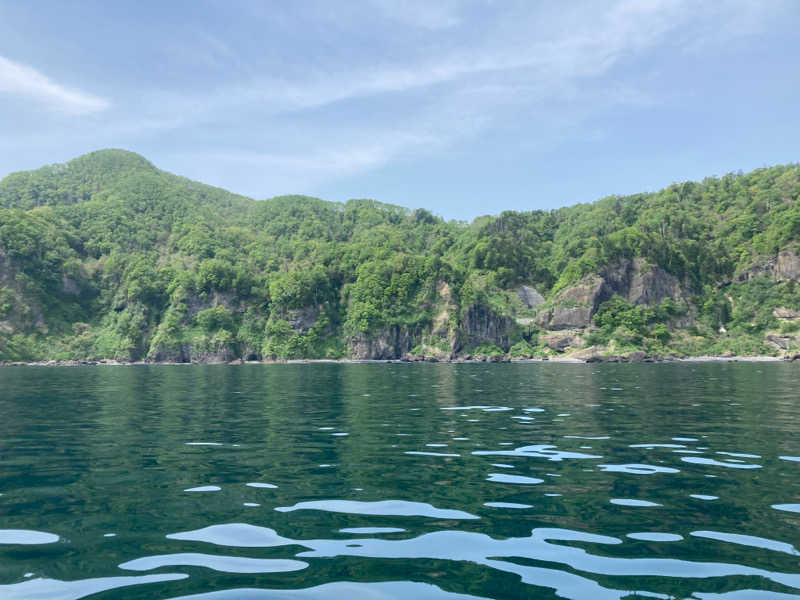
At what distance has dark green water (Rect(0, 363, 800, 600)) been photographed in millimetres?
7094

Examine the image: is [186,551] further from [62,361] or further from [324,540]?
[62,361]

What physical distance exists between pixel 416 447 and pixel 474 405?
14234mm

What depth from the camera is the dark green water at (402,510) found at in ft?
23.3

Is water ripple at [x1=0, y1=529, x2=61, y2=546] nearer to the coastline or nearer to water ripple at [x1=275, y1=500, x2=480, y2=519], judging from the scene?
water ripple at [x1=275, y1=500, x2=480, y2=519]

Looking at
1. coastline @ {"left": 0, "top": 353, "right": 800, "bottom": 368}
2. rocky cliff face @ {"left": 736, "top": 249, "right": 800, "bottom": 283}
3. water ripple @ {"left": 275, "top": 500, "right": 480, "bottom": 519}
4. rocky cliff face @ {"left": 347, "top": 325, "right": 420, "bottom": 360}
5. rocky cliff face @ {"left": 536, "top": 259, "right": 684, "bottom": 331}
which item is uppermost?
rocky cliff face @ {"left": 736, "top": 249, "right": 800, "bottom": 283}

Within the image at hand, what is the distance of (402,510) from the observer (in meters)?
10.4

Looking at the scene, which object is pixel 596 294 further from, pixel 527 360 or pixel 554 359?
pixel 527 360

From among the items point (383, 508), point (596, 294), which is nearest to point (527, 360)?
point (596, 294)

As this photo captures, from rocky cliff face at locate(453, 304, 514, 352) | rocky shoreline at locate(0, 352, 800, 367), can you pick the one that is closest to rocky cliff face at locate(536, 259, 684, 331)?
rocky cliff face at locate(453, 304, 514, 352)

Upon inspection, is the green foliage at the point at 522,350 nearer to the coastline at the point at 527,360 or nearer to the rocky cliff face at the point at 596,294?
the coastline at the point at 527,360

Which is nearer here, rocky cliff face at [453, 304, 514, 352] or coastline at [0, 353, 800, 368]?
coastline at [0, 353, 800, 368]

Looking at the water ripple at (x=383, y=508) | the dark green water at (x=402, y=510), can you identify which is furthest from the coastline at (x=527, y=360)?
the water ripple at (x=383, y=508)

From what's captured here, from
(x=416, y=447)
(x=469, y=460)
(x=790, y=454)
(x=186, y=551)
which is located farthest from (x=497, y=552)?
(x=790, y=454)

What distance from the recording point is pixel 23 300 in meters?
194
